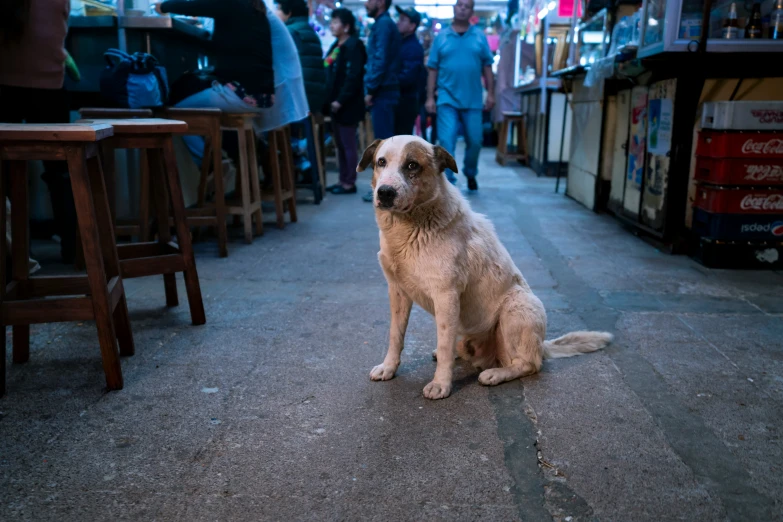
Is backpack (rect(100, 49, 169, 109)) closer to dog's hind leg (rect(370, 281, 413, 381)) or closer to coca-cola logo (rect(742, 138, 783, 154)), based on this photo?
dog's hind leg (rect(370, 281, 413, 381))

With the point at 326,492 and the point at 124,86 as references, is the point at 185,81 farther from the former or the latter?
the point at 326,492

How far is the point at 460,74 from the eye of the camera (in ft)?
25.6

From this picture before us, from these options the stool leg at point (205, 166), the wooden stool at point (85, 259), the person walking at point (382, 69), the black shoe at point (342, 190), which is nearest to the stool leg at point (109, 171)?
the wooden stool at point (85, 259)

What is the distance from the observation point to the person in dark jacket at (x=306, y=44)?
7395 mm

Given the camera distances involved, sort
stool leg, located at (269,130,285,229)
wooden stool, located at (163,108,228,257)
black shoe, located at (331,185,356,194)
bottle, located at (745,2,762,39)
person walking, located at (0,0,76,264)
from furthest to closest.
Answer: black shoe, located at (331,185,356,194), stool leg, located at (269,130,285,229), wooden stool, located at (163,108,228,257), bottle, located at (745,2,762,39), person walking, located at (0,0,76,264)

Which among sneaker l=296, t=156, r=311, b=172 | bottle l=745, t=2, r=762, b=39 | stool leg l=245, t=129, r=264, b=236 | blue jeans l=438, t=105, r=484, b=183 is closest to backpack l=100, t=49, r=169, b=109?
stool leg l=245, t=129, r=264, b=236

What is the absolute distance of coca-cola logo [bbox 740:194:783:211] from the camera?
4.47 meters

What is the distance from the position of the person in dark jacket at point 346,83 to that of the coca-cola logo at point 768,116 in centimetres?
456

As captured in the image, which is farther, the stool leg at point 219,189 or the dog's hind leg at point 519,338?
the stool leg at point 219,189

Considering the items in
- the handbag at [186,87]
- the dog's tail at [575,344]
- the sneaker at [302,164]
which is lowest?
the dog's tail at [575,344]

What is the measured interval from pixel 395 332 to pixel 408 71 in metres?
5.79

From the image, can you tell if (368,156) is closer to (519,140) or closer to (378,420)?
(378,420)

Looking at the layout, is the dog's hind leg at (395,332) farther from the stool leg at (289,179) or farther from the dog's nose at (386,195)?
the stool leg at (289,179)

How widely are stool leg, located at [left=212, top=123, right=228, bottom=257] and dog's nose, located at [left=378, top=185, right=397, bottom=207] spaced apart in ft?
9.01
